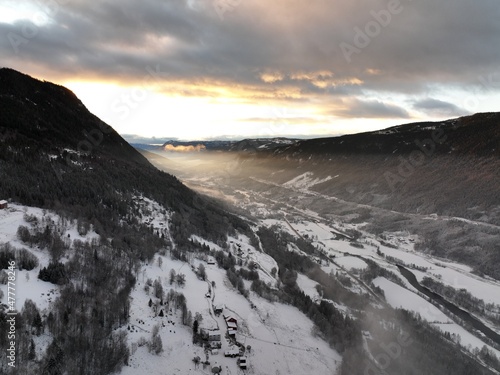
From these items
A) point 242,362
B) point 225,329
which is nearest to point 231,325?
point 225,329

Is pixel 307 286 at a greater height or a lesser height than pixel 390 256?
greater

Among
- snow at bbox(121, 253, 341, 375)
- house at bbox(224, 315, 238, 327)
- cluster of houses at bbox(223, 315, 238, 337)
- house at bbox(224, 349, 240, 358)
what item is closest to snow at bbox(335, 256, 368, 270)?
snow at bbox(121, 253, 341, 375)

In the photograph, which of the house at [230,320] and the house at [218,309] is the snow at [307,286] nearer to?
the house at [218,309]

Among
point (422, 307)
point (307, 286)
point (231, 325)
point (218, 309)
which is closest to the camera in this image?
point (231, 325)

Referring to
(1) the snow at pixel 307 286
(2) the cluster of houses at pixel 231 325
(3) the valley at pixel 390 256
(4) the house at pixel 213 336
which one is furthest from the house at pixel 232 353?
(3) the valley at pixel 390 256

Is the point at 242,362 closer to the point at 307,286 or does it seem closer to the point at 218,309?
the point at 218,309

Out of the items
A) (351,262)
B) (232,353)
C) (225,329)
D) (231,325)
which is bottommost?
(351,262)

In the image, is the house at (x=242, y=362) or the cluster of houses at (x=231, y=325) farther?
the cluster of houses at (x=231, y=325)

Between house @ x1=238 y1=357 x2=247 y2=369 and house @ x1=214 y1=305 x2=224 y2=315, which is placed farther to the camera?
house @ x1=214 y1=305 x2=224 y2=315

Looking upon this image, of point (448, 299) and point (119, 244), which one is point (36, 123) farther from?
point (448, 299)

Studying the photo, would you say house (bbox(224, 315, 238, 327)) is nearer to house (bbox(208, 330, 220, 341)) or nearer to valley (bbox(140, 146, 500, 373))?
house (bbox(208, 330, 220, 341))

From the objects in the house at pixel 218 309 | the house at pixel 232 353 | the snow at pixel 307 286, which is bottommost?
the snow at pixel 307 286

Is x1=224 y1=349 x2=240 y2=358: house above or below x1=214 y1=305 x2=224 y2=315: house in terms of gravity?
below
